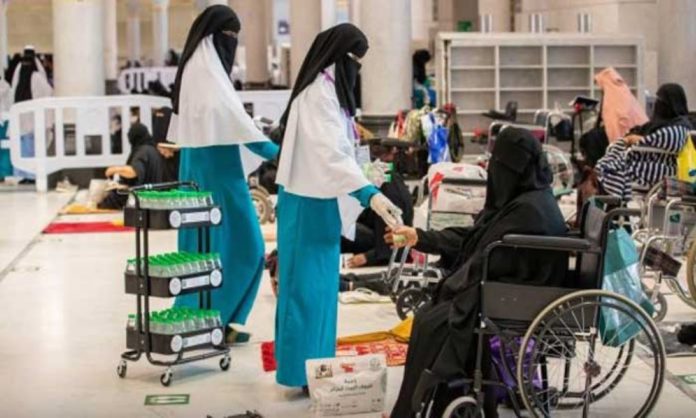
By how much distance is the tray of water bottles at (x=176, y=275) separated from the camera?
259 inches

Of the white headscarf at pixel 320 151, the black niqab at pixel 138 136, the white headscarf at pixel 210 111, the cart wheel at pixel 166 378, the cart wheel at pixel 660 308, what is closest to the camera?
the white headscarf at pixel 320 151

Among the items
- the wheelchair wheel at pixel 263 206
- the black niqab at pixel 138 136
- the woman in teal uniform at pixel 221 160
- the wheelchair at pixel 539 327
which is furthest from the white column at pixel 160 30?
the wheelchair at pixel 539 327

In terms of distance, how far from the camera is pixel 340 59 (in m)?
6.17

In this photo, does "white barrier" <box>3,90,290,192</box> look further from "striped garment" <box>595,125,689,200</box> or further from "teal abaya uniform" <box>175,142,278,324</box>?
"teal abaya uniform" <box>175,142,278,324</box>

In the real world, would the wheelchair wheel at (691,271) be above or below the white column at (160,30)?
below

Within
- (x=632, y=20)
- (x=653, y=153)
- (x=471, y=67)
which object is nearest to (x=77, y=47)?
(x=471, y=67)

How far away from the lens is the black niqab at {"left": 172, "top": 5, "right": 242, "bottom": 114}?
7258 millimetres

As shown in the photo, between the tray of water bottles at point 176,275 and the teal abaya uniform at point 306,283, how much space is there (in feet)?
2.13

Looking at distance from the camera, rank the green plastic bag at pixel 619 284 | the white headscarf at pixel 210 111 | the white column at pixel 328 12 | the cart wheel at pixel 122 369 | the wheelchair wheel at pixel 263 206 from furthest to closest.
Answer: the white column at pixel 328 12
the wheelchair wheel at pixel 263 206
the white headscarf at pixel 210 111
the cart wheel at pixel 122 369
the green plastic bag at pixel 619 284

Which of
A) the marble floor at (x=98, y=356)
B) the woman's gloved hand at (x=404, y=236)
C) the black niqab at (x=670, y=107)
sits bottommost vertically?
the marble floor at (x=98, y=356)

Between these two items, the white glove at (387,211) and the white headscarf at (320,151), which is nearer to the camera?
the white glove at (387,211)

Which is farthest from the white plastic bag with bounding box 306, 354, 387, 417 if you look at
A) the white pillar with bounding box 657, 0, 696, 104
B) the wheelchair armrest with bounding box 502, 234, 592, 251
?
the white pillar with bounding box 657, 0, 696, 104

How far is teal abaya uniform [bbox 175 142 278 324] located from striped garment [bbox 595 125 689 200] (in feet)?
11.3

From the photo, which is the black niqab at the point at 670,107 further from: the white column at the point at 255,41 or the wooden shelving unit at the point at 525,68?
the white column at the point at 255,41
